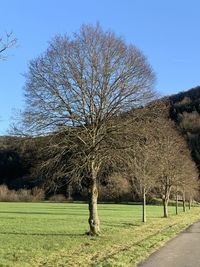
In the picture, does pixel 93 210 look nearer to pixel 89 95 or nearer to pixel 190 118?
pixel 89 95

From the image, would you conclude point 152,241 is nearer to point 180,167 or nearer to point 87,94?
point 87,94

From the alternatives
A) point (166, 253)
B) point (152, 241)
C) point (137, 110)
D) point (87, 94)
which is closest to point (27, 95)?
point (87, 94)

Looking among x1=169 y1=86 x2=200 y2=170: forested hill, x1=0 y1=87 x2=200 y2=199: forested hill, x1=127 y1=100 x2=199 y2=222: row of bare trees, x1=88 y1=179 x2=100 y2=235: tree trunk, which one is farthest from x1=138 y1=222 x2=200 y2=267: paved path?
x1=169 y1=86 x2=200 y2=170: forested hill

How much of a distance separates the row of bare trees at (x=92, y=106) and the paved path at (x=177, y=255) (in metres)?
4.75

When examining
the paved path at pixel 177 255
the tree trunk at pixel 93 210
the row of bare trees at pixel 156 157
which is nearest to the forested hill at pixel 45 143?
the row of bare trees at pixel 156 157

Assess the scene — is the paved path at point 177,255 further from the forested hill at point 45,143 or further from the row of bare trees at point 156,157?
the forested hill at point 45,143

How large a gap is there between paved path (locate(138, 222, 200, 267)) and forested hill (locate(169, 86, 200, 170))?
254 ft

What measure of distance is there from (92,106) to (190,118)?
302ft

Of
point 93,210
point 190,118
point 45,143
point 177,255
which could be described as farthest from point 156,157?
point 190,118

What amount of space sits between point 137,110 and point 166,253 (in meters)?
8.37

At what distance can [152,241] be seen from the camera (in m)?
21.8

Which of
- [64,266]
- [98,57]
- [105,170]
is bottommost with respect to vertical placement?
[64,266]

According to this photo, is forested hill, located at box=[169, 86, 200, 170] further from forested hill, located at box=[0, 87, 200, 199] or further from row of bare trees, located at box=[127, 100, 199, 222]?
row of bare trees, located at box=[127, 100, 199, 222]

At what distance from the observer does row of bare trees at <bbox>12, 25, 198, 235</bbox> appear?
76.8ft
